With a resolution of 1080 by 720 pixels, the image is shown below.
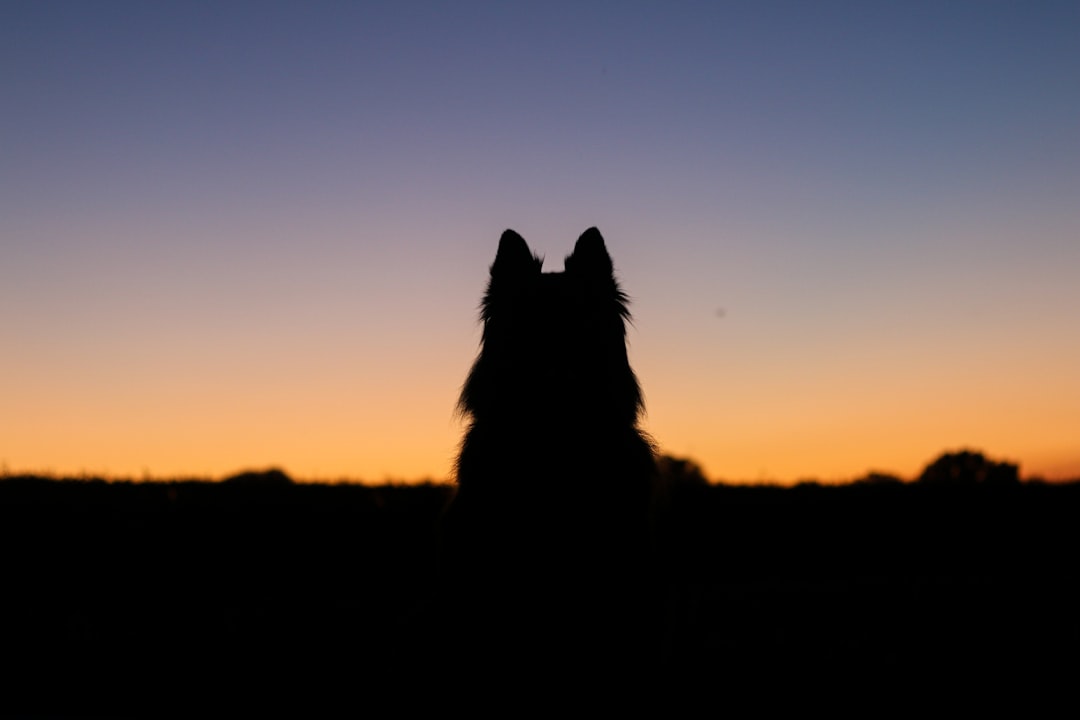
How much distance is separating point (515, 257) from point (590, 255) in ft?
1.54

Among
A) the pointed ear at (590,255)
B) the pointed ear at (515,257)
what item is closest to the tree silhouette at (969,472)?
the pointed ear at (590,255)

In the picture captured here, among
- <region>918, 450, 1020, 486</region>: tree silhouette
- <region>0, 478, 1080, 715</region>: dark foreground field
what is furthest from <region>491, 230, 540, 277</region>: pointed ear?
<region>918, 450, 1020, 486</region>: tree silhouette

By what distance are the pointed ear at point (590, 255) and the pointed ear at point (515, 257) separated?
0.78ft

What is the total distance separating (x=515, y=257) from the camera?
518 cm

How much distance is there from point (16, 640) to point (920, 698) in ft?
19.6

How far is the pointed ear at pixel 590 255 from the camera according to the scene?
525 centimetres

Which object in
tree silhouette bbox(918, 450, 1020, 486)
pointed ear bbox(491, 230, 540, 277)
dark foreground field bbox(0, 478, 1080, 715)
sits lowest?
dark foreground field bbox(0, 478, 1080, 715)

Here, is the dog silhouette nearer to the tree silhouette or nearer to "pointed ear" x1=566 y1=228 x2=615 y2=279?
"pointed ear" x1=566 y1=228 x2=615 y2=279

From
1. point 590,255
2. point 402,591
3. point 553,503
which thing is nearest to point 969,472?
point 402,591

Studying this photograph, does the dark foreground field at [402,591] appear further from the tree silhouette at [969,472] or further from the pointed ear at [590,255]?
the pointed ear at [590,255]

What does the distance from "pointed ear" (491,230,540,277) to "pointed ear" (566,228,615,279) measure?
9.3 inches

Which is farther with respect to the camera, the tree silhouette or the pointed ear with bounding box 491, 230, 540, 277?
the tree silhouette

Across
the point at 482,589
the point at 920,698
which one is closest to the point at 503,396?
the point at 482,589

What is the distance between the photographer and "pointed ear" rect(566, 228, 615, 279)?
525 centimetres
